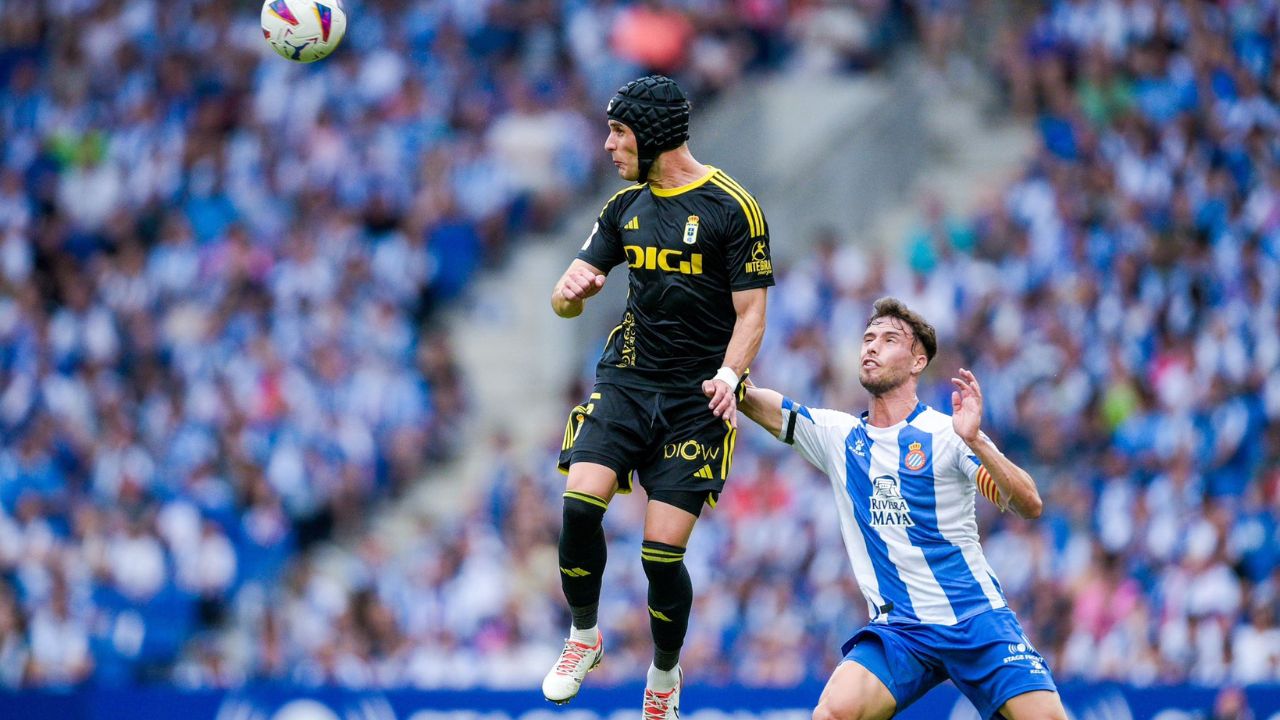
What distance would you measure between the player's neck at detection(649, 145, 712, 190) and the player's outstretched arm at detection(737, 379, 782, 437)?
1.26m

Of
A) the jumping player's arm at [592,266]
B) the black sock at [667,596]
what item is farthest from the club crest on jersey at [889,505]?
the jumping player's arm at [592,266]

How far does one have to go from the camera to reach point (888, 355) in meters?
9.61

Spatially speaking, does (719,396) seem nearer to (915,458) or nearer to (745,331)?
(745,331)

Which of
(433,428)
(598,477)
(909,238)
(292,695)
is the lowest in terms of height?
(292,695)

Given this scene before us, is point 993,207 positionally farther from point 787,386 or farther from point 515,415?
point 515,415

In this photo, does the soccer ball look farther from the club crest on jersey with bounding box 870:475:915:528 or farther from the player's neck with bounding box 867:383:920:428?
the club crest on jersey with bounding box 870:475:915:528

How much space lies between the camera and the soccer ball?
9.70m

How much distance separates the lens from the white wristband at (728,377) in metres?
8.87

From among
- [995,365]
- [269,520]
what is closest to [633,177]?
[995,365]

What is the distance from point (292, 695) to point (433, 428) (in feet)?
19.0

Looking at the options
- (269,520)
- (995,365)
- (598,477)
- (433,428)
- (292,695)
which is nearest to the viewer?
(598,477)

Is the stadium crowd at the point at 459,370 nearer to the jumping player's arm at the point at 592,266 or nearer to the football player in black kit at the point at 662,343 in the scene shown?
the football player in black kit at the point at 662,343

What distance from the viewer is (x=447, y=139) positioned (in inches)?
863

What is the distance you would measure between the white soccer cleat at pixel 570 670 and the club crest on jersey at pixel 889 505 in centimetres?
160
